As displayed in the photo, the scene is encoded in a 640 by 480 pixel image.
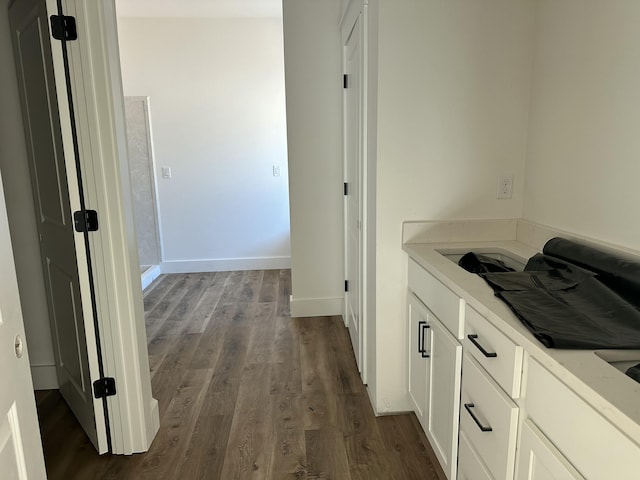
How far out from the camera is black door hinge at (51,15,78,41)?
1.58 m

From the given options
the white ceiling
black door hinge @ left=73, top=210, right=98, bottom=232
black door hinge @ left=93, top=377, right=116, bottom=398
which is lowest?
black door hinge @ left=93, top=377, right=116, bottom=398

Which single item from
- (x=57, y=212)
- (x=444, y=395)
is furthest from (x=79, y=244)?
(x=444, y=395)

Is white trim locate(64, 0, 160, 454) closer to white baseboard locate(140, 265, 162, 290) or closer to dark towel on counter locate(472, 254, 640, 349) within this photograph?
dark towel on counter locate(472, 254, 640, 349)

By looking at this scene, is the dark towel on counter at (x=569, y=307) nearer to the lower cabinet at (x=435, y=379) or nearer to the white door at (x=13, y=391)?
the lower cabinet at (x=435, y=379)

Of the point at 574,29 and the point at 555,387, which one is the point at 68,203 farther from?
the point at 574,29

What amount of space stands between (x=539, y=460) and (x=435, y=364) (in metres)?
0.70

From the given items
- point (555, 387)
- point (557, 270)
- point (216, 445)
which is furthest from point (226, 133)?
point (555, 387)

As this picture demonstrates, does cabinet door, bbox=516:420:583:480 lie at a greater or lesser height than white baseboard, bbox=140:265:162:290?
greater

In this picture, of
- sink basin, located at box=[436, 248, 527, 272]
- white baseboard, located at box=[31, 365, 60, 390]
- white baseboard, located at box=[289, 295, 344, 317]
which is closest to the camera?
sink basin, located at box=[436, 248, 527, 272]

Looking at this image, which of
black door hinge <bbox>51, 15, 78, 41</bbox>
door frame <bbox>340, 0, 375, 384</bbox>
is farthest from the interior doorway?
black door hinge <bbox>51, 15, 78, 41</bbox>

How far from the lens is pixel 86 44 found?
1610 millimetres

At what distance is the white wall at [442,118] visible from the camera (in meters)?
1.89

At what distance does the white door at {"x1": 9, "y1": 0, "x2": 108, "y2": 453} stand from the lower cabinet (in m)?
1.40

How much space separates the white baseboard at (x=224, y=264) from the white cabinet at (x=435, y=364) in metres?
3.26
